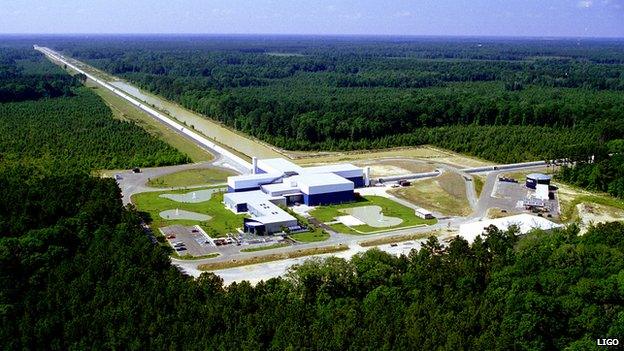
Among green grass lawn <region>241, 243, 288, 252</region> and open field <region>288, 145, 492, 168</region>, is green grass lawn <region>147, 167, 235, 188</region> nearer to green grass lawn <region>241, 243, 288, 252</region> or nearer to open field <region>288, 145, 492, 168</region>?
open field <region>288, 145, 492, 168</region>

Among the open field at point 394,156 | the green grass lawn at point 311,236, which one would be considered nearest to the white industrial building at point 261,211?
the green grass lawn at point 311,236

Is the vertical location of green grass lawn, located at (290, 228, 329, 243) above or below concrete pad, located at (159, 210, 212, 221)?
above

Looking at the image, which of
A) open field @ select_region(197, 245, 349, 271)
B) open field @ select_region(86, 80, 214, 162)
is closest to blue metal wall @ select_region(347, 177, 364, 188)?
open field @ select_region(197, 245, 349, 271)

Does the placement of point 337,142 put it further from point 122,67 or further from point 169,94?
point 122,67

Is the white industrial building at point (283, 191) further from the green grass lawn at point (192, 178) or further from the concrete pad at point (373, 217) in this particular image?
the green grass lawn at point (192, 178)

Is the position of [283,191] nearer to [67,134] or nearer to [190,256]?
Result: [190,256]
